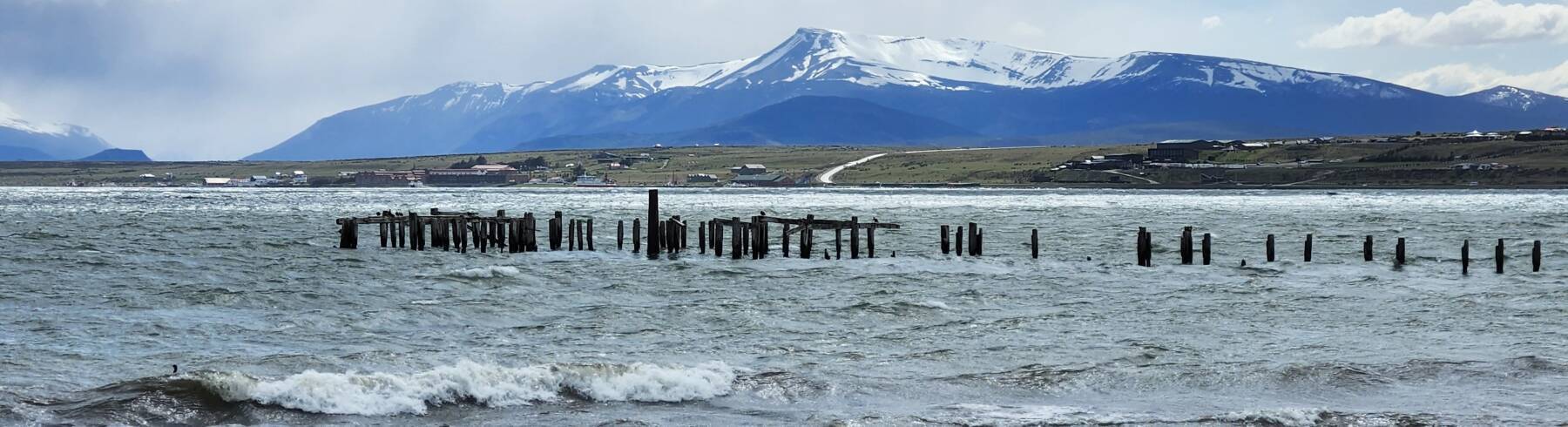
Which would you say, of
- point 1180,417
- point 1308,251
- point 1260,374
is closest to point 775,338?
point 1260,374

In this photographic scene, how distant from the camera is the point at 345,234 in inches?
2334

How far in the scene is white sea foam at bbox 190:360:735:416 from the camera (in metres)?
22.0

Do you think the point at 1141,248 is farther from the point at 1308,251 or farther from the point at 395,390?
the point at 395,390

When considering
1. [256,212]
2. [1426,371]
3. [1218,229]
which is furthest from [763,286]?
[256,212]

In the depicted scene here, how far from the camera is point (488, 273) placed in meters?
44.6

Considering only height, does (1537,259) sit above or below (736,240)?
below

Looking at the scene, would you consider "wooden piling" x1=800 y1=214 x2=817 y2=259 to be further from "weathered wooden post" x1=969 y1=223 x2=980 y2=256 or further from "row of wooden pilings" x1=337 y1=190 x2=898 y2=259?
"weathered wooden post" x1=969 y1=223 x2=980 y2=256

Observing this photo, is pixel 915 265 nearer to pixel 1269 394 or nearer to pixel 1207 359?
pixel 1207 359

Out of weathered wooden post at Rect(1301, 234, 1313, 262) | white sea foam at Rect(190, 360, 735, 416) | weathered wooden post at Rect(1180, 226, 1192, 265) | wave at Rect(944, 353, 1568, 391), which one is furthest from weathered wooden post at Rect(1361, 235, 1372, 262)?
white sea foam at Rect(190, 360, 735, 416)

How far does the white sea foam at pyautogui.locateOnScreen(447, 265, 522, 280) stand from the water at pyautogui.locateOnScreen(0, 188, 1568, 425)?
0.89 ft

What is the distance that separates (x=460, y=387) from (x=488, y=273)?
22250 mm

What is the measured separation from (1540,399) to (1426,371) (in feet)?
9.27

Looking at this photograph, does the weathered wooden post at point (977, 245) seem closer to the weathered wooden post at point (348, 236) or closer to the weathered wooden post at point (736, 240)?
the weathered wooden post at point (736, 240)

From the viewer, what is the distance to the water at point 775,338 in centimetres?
2206
